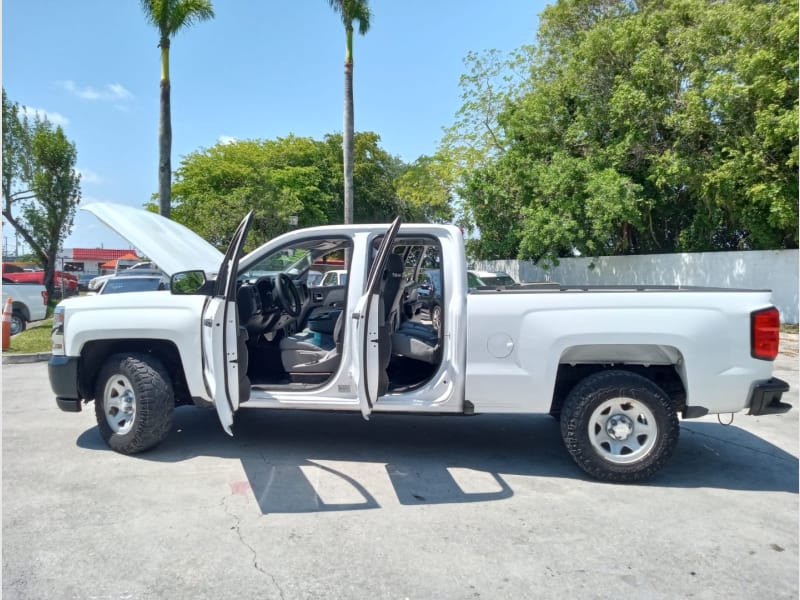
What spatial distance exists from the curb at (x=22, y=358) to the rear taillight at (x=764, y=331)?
1091 cm

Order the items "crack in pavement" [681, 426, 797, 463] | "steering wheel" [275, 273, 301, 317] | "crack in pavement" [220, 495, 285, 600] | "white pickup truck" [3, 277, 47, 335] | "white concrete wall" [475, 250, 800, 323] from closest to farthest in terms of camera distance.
Result: "crack in pavement" [220, 495, 285, 600]
"crack in pavement" [681, 426, 797, 463]
"steering wheel" [275, 273, 301, 317]
"white pickup truck" [3, 277, 47, 335]
"white concrete wall" [475, 250, 800, 323]

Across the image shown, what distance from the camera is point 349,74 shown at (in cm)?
1820

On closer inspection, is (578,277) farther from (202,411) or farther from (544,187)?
(202,411)

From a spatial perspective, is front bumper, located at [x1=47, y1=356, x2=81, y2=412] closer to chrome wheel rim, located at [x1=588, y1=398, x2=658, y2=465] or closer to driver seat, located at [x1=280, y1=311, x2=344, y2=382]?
driver seat, located at [x1=280, y1=311, x2=344, y2=382]

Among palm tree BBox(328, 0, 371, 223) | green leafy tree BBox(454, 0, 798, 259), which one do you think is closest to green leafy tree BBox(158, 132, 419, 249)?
palm tree BBox(328, 0, 371, 223)

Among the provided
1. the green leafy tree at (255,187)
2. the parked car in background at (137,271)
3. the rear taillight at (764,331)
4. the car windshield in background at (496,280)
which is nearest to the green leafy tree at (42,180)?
the parked car in background at (137,271)

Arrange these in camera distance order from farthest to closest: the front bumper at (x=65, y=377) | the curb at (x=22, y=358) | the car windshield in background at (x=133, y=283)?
the car windshield in background at (x=133, y=283) < the curb at (x=22, y=358) < the front bumper at (x=65, y=377)

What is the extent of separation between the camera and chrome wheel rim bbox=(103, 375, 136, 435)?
15.6 ft

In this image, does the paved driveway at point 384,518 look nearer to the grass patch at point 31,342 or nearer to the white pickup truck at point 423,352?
the white pickup truck at point 423,352

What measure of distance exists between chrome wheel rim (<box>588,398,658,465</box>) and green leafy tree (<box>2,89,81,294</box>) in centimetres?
1894

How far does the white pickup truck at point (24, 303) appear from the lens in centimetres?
1297

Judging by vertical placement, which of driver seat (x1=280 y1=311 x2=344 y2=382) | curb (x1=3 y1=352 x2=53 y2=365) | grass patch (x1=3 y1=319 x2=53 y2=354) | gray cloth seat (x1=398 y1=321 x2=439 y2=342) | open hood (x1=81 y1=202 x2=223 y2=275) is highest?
open hood (x1=81 y1=202 x2=223 y2=275)

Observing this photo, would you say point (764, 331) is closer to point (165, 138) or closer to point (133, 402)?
point (133, 402)

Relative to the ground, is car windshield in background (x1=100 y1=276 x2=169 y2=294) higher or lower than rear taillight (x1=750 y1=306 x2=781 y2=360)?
higher
